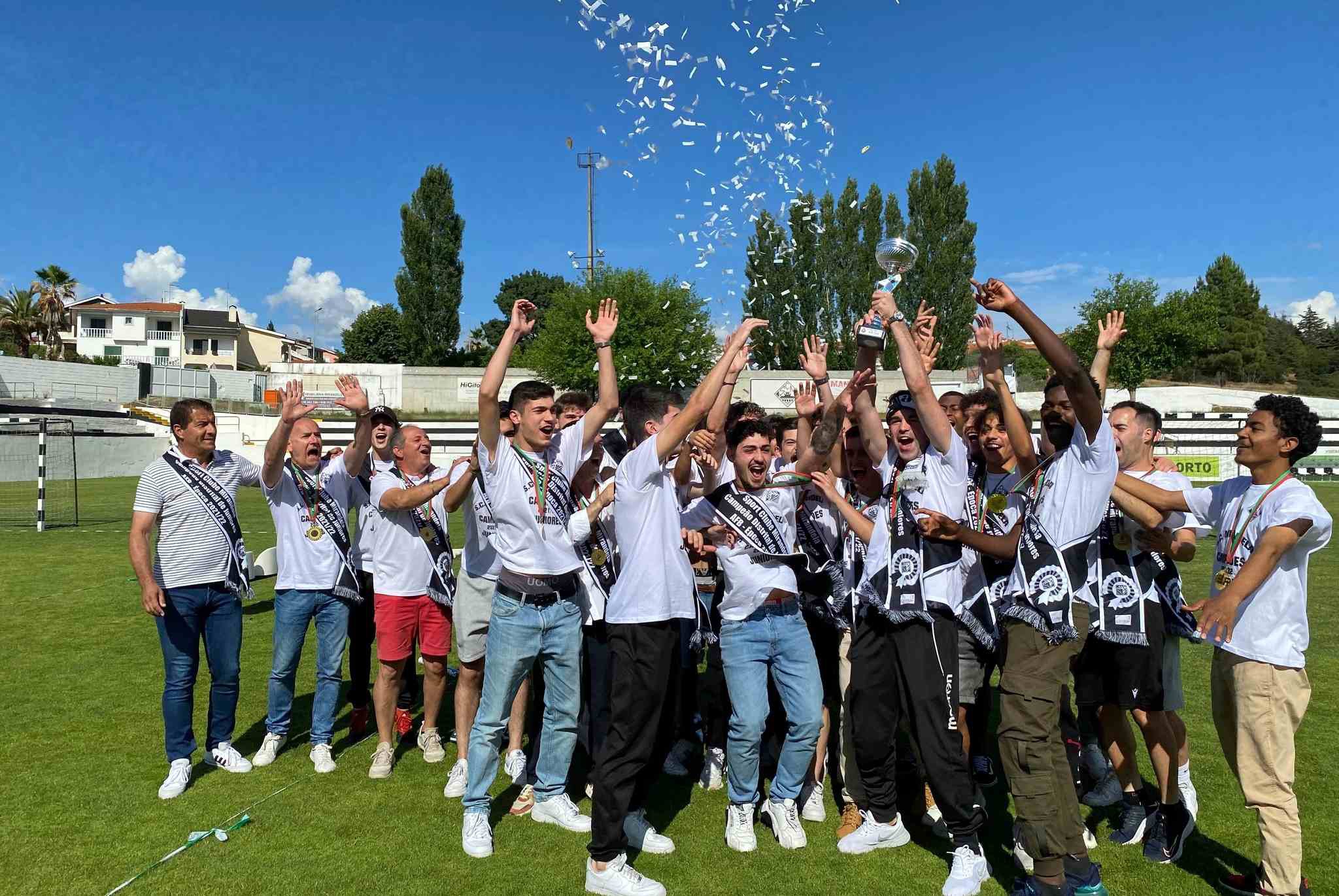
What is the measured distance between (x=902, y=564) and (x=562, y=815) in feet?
7.99

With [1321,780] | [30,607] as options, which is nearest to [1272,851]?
[1321,780]

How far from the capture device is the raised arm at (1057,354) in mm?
3592

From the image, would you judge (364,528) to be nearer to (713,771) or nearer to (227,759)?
(227,759)

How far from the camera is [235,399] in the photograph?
58.7 m

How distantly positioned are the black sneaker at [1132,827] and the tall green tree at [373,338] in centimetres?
7008

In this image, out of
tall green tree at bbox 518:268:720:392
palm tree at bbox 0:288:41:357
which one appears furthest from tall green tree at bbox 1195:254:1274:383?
palm tree at bbox 0:288:41:357

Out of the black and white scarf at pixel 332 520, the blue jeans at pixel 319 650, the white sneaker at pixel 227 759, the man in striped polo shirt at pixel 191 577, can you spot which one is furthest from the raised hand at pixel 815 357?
the white sneaker at pixel 227 759

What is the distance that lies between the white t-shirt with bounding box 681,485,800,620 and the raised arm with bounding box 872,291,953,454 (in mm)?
921

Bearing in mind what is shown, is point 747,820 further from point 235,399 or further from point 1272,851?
point 235,399

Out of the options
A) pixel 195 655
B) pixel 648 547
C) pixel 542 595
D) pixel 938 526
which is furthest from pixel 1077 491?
pixel 195 655

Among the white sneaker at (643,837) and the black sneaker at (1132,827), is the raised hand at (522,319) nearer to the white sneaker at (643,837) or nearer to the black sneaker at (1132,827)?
the white sneaker at (643,837)

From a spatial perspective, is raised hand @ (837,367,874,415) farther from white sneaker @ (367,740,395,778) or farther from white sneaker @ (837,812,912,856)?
white sneaker @ (367,740,395,778)

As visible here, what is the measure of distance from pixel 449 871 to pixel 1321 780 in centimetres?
543

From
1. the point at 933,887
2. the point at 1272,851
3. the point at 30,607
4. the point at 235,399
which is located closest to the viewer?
the point at 1272,851
